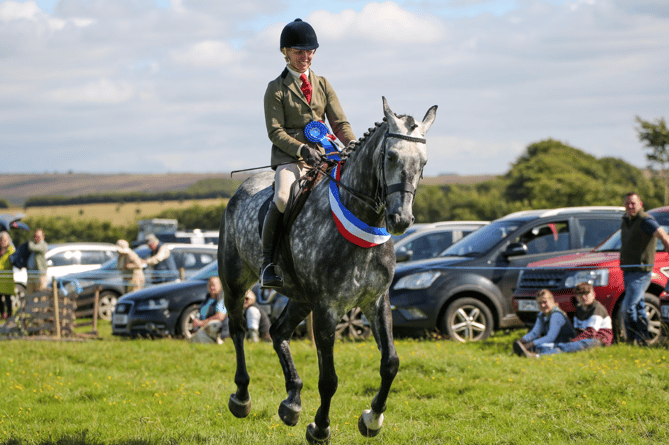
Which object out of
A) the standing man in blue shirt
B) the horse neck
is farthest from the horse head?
the standing man in blue shirt

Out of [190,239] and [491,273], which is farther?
[190,239]

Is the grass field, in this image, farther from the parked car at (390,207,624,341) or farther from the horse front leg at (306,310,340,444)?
the horse front leg at (306,310,340,444)

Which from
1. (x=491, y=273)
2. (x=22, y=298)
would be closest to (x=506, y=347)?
(x=491, y=273)

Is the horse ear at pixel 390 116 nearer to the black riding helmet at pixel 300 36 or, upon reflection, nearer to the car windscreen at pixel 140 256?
the black riding helmet at pixel 300 36

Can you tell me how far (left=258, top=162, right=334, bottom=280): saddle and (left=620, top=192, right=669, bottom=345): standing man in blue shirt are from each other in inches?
245

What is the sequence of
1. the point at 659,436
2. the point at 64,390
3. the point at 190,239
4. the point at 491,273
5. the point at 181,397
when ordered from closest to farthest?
the point at 659,436 → the point at 181,397 → the point at 64,390 → the point at 491,273 → the point at 190,239

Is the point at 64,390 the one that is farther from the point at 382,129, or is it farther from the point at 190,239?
the point at 190,239

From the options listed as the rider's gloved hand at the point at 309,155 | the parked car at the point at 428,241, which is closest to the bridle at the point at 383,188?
the rider's gloved hand at the point at 309,155

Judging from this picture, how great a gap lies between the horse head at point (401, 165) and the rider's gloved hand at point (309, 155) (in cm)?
101

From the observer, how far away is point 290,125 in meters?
7.04

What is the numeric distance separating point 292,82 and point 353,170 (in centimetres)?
127

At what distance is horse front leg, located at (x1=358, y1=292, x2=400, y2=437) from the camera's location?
6.32 metres

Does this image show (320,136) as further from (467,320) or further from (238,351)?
(467,320)

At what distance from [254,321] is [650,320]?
6609 mm
